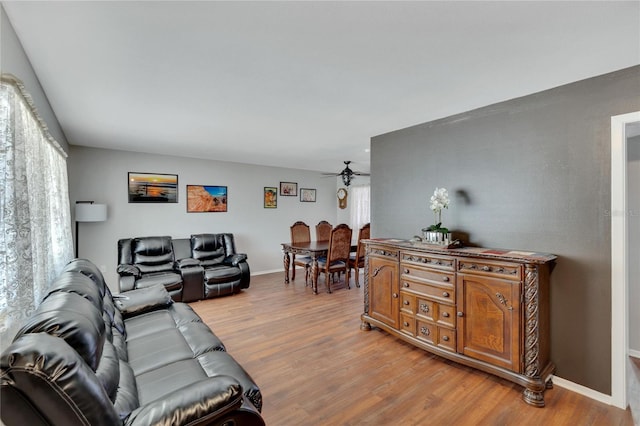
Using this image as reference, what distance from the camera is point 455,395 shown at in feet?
7.12

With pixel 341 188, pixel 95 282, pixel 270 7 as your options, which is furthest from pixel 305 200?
pixel 270 7

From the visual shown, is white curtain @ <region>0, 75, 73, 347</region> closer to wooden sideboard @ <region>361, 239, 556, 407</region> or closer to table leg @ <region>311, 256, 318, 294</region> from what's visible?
wooden sideboard @ <region>361, 239, 556, 407</region>

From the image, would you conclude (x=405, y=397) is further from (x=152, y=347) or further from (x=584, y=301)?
(x=152, y=347)

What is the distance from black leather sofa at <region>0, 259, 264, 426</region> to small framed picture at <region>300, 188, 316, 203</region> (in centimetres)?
502

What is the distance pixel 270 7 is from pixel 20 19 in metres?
1.34

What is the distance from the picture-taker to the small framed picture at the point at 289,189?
6798 mm

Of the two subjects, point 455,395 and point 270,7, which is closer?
point 270,7

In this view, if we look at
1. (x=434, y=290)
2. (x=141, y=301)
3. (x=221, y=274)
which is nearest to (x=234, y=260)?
(x=221, y=274)

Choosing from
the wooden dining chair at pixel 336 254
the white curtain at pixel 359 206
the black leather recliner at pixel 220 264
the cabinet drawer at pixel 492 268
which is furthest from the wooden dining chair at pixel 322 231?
the cabinet drawer at pixel 492 268

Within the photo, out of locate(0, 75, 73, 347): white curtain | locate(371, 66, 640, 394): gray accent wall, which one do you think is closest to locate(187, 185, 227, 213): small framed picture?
locate(0, 75, 73, 347): white curtain

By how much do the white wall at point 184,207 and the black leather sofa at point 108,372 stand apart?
9.88ft

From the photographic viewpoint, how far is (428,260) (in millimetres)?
2721

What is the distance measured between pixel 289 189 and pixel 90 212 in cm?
380

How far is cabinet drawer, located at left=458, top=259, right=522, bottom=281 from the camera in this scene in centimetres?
220
